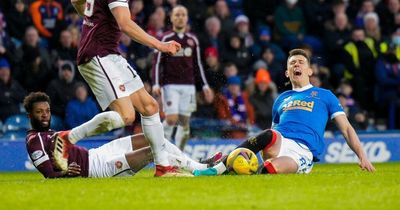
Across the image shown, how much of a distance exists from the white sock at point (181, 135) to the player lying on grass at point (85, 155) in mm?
5122

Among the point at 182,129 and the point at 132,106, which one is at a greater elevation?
the point at 132,106

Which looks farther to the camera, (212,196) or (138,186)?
(138,186)

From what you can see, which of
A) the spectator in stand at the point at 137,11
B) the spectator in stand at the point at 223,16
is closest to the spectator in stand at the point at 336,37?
the spectator in stand at the point at 223,16

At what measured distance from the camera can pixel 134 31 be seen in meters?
11.0

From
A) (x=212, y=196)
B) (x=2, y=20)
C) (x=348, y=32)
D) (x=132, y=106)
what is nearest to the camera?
(x=212, y=196)

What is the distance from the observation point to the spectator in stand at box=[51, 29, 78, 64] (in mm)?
18766

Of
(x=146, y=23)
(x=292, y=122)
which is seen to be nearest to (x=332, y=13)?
(x=146, y=23)

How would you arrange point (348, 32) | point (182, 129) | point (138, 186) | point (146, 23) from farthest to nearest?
1. point (348, 32)
2. point (146, 23)
3. point (182, 129)
4. point (138, 186)

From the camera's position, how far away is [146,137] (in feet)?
38.0

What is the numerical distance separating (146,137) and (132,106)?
41cm

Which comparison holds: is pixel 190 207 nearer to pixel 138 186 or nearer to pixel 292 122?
pixel 138 186

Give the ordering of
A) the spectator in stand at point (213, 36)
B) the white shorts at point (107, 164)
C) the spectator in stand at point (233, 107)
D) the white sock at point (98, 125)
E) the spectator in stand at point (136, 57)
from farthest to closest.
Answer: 1. the spectator in stand at point (213, 36)
2. the spectator in stand at point (136, 57)
3. the spectator in stand at point (233, 107)
4. the white shorts at point (107, 164)
5. the white sock at point (98, 125)

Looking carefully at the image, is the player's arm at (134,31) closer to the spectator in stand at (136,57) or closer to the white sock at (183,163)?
the white sock at (183,163)

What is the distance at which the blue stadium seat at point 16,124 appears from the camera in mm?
17797
